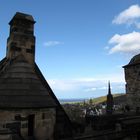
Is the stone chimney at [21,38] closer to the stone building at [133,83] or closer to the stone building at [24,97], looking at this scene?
the stone building at [24,97]

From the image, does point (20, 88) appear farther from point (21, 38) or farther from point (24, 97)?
point (21, 38)

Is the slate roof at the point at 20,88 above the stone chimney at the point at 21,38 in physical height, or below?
below

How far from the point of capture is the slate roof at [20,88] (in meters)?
7.46

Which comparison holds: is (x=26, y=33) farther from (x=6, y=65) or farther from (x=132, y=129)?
(x=132, y=129)

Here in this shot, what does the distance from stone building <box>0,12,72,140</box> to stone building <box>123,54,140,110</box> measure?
1567cm

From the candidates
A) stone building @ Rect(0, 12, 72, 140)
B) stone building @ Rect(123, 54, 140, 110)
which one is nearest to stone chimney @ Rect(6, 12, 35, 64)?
stone building @ Rect(0, 12, 72, 140)

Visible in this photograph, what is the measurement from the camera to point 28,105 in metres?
7.47

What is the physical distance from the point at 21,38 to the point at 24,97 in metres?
2.86

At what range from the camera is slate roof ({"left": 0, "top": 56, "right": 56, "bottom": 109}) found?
24.5 ft

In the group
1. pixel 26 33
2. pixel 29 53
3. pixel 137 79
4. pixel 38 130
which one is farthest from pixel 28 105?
pixel 137 79

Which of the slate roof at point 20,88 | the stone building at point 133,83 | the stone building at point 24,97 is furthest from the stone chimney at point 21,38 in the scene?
the stone building at point 133,83

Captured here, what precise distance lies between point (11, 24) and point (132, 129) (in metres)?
7.07

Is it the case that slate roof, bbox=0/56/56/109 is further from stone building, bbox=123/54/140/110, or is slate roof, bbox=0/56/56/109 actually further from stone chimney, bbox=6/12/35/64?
stone building, bbox=123/54/140/110

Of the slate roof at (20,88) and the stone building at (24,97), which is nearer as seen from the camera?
the stone building at (24,97)
